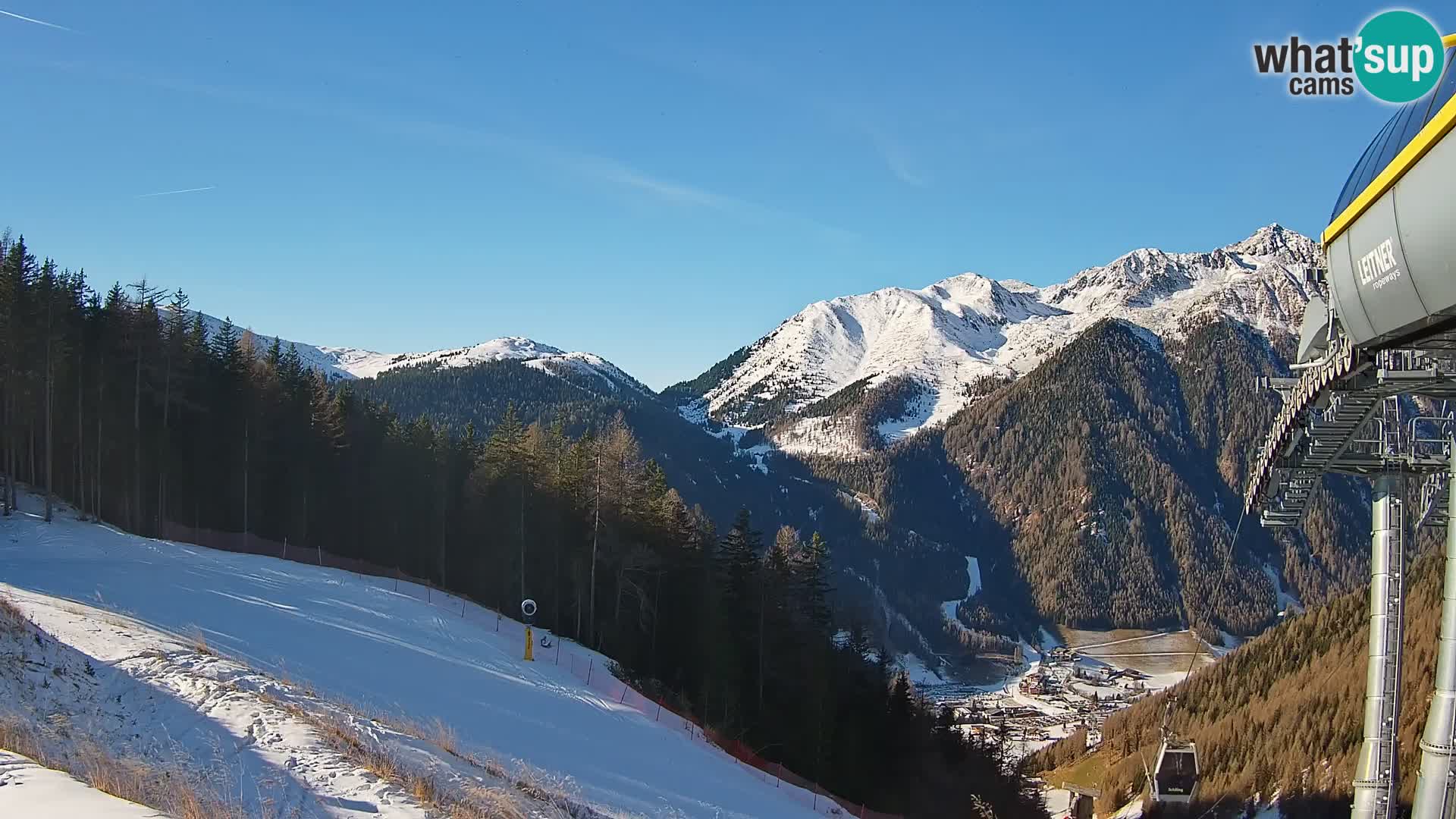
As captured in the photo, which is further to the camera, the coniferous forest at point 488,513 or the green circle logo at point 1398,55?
the coniferous forest at point 488,513

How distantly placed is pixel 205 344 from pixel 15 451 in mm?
12881

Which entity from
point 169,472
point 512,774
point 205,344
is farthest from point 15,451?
point 512,774

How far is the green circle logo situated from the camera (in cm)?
969

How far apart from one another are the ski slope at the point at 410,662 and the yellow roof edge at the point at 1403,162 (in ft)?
37.5

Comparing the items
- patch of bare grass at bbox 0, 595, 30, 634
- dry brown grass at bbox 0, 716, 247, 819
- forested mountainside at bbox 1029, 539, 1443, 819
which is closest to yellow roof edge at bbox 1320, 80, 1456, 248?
dry brown grass at bbox 0, 716, 247, 819

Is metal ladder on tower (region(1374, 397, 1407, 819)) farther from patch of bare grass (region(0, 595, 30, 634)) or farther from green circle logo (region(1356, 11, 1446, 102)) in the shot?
patch of bare grass (region(0, 595, 30, 634))

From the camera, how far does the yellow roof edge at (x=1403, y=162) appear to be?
736 cm

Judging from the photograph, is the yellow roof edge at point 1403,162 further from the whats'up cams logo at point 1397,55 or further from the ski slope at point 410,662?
the ski slope at point 410,662

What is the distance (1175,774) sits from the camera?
32375 mm

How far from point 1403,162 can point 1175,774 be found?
1186 inches

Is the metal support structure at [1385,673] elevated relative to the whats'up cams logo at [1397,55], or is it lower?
lower

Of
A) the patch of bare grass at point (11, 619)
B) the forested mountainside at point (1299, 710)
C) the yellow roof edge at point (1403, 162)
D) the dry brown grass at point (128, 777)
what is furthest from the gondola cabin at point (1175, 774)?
the patch of bare grass at point (11, 619)

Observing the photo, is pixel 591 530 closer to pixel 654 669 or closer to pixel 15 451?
pixel 654 669

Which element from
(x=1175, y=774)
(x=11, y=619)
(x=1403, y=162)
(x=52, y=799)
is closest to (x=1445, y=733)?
(x=1403, y=162)
